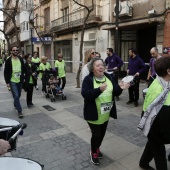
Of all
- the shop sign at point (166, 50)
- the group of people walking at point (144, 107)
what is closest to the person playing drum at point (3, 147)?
the group of people walking at point (144, 107)

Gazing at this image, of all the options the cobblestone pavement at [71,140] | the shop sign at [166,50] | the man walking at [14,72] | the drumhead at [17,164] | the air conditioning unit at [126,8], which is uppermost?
the air conditioning unit at [126,8]

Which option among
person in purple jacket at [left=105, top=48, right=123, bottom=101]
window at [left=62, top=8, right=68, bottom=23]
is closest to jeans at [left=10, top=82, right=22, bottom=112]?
person in purple jacket at [left=105, top=48, right=123, bottom=101]

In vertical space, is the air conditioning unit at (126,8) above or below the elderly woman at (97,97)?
above

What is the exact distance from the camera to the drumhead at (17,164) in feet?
5.99

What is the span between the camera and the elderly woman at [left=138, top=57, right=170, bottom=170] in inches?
104

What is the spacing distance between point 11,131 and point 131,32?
1218 centimetres

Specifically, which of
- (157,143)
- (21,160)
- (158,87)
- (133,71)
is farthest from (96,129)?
(133,71)

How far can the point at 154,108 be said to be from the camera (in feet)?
8.79

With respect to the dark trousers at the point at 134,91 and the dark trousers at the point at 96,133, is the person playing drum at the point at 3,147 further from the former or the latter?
the dark trousers at the point at 134,91

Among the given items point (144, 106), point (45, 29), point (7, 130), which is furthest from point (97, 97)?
point (45, 29)

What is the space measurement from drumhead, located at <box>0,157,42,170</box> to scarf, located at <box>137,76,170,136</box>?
145cm

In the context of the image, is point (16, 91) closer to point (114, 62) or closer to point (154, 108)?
point (114, 62)

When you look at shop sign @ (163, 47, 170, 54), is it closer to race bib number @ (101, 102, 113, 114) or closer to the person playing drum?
race bib number @ (101, 102, 113, 114)

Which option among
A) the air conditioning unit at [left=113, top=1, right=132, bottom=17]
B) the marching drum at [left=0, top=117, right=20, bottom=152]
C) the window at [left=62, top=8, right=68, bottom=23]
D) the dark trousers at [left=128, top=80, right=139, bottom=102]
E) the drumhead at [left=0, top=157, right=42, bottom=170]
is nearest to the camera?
the drumhead at [left=0, top=157, right=42, bottom=170]
